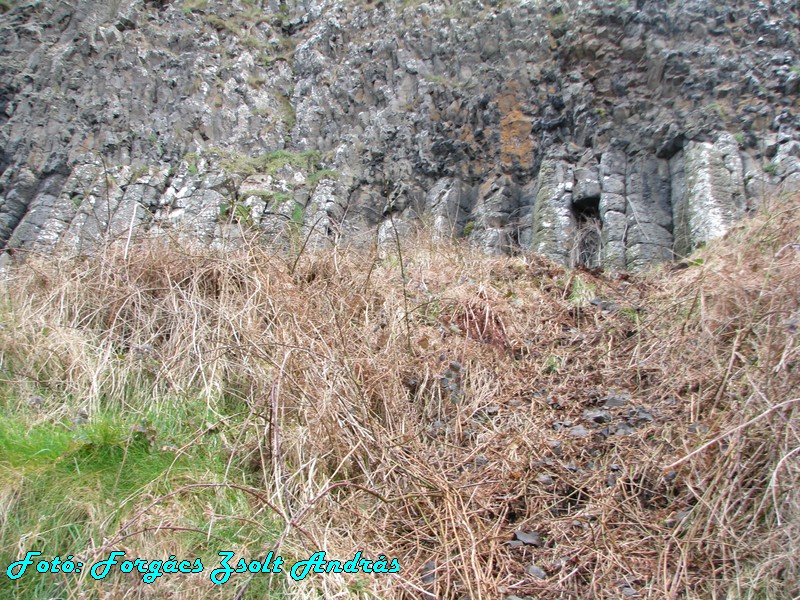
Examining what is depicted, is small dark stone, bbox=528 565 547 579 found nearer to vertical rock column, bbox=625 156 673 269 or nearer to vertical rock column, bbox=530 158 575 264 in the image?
vertical rock column, bbox=625 156 673 269

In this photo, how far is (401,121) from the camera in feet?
46.3

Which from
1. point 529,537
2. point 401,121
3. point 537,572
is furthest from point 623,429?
→ point 401,121

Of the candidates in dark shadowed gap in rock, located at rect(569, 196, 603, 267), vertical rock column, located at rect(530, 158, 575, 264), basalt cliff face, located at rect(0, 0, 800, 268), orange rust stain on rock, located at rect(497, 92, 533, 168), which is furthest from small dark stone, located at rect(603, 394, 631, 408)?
orange rust stain on rock, located at rect(497, 92, 533, 168)

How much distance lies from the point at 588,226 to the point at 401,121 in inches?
244

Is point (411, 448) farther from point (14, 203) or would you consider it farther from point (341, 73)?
point (14, 203)

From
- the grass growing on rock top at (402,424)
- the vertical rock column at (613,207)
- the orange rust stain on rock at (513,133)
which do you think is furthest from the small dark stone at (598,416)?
the orange rust stain on rock at (513,133)

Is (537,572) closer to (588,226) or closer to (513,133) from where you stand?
(588,226)

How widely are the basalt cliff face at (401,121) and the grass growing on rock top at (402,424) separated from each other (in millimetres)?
850

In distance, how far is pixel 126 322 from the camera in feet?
12.4

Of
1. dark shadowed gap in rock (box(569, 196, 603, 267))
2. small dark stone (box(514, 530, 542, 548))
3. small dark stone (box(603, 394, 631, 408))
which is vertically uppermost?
dark shadowed gap in rock (box(569, 196, 603, 267))

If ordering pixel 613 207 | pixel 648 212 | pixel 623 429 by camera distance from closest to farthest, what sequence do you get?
1. pixel 623 429
2. pixel 648 212
3. pixel 613 207

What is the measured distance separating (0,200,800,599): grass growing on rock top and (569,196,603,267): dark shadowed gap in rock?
4.07m

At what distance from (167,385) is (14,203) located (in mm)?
15546

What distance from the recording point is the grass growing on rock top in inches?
90.6
